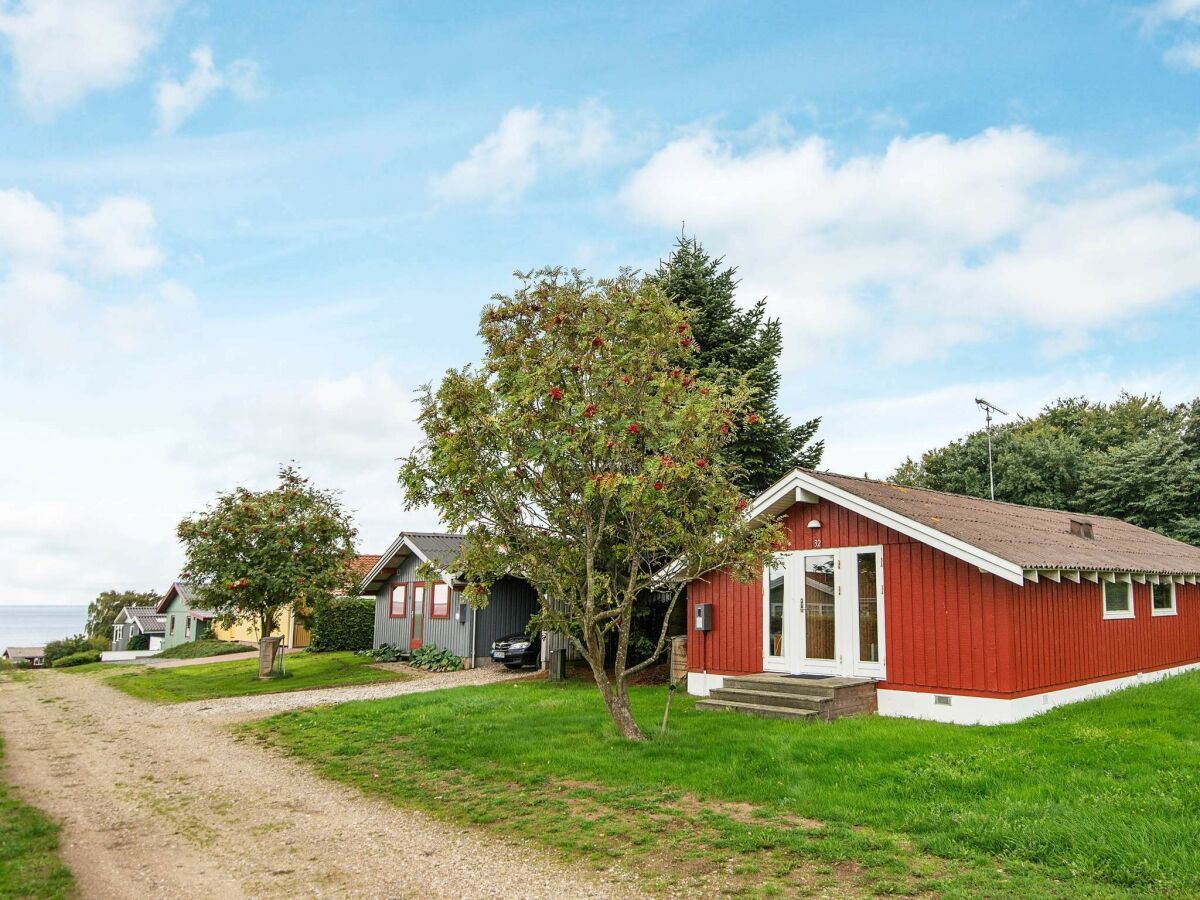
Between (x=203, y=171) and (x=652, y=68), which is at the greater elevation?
(x=652, y=68)

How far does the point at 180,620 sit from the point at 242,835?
42299 millimetres

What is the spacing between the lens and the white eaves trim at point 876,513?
10758mm

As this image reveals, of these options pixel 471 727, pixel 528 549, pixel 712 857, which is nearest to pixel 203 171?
pixel 528 549

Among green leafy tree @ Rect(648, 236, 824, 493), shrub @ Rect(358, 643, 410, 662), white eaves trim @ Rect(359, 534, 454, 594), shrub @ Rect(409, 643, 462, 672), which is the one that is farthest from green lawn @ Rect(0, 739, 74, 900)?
shrub @ Rect(358, 643, 410, 662)

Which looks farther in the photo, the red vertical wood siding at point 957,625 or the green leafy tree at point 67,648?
the green leafy tree at point 67,648

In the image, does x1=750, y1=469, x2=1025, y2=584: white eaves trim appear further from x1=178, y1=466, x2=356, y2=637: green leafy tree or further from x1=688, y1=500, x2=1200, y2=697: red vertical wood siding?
x1=178, y1=466, x2=356, y2=637: green leafy tree

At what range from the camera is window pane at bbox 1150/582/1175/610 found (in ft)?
51.1

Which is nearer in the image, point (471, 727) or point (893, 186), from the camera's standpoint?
point (471, 727)

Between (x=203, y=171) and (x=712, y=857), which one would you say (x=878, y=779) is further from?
(x=203, y=171)

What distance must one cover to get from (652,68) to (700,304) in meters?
7.76

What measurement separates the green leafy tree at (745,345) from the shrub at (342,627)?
57.2ft

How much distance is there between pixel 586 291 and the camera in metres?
10.5

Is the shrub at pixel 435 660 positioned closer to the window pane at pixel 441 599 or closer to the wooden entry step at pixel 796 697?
the window pane at pixel 441 599

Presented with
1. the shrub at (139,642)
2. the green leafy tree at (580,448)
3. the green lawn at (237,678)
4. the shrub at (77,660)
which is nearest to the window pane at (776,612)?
the green leafy tree at (580,448)
